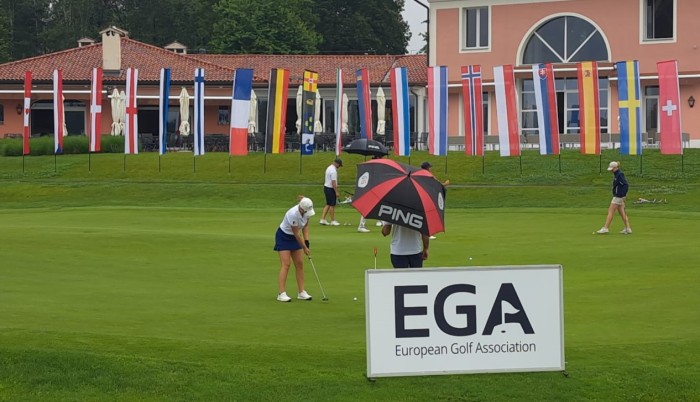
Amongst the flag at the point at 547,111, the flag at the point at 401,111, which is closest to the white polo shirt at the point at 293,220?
the flag at the point at 547,111

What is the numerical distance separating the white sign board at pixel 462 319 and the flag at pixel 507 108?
2843cm

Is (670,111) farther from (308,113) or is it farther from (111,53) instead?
(111,53)

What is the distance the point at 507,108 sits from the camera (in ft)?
130

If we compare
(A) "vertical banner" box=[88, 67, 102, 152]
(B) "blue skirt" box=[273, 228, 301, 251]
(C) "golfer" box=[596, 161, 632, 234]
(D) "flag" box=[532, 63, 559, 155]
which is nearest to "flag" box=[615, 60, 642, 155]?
(D) "flag" box=[532, 63, 559, 155]

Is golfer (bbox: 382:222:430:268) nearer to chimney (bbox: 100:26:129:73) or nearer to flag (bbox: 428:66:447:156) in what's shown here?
flag (bbox: 428:66:447:156)

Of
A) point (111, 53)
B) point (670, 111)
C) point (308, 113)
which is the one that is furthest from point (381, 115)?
point (111, 53)

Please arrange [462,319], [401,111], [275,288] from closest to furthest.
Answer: [462,319], [275,288], [401,111]

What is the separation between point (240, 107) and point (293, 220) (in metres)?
24.9

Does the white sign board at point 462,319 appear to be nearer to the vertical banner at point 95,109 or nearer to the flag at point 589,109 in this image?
the flag at point 589,109

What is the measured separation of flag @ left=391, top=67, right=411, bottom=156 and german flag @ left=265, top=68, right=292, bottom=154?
160 inches

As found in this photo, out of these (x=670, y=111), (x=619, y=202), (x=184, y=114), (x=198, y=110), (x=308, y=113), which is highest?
(x=184, y=114)

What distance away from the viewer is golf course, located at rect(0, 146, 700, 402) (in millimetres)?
11570

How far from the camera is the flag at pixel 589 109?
3897 cm

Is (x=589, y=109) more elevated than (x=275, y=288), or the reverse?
(x=589, y=109)
